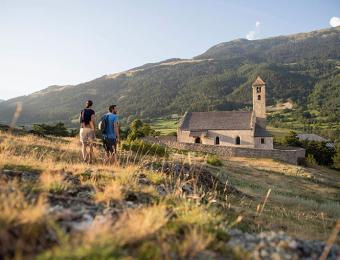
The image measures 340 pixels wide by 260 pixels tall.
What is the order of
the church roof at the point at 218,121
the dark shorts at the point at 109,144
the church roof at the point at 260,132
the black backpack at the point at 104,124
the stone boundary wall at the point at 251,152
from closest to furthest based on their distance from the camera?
the black backpack at the point at 104,124 < the dark shorts at the point at 109,144 < the stone boundary wall at the point at 251,152 < the church roof at the point at 260,132 < the church roof at the point at 218,121

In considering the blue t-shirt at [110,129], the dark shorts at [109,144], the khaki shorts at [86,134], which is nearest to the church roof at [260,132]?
the dark shorts at [109,144]

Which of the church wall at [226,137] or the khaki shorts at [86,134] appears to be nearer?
the khaki shorts at [86,134]

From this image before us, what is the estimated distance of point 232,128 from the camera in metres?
63.3

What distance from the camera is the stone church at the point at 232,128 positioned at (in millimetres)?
61594

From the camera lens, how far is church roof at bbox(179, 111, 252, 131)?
63.2 m

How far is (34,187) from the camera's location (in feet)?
19.5

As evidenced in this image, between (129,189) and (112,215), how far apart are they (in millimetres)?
2008

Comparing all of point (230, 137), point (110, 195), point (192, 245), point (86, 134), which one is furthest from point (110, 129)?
point (230, 137)

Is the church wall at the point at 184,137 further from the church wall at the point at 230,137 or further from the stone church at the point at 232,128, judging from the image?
the church wall at the point at 230,137

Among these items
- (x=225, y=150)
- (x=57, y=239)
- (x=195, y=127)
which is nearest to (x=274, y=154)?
(x=225, y=150)

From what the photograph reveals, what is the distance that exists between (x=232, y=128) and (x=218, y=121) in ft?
11.8

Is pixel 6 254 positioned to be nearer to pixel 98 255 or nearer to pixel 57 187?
pixel 98 255

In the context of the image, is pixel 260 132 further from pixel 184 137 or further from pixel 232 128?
pixel 184 137

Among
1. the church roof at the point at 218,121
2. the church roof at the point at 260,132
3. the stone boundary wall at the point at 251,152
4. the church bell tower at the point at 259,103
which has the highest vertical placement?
the church bell tower at the point at 259,103
